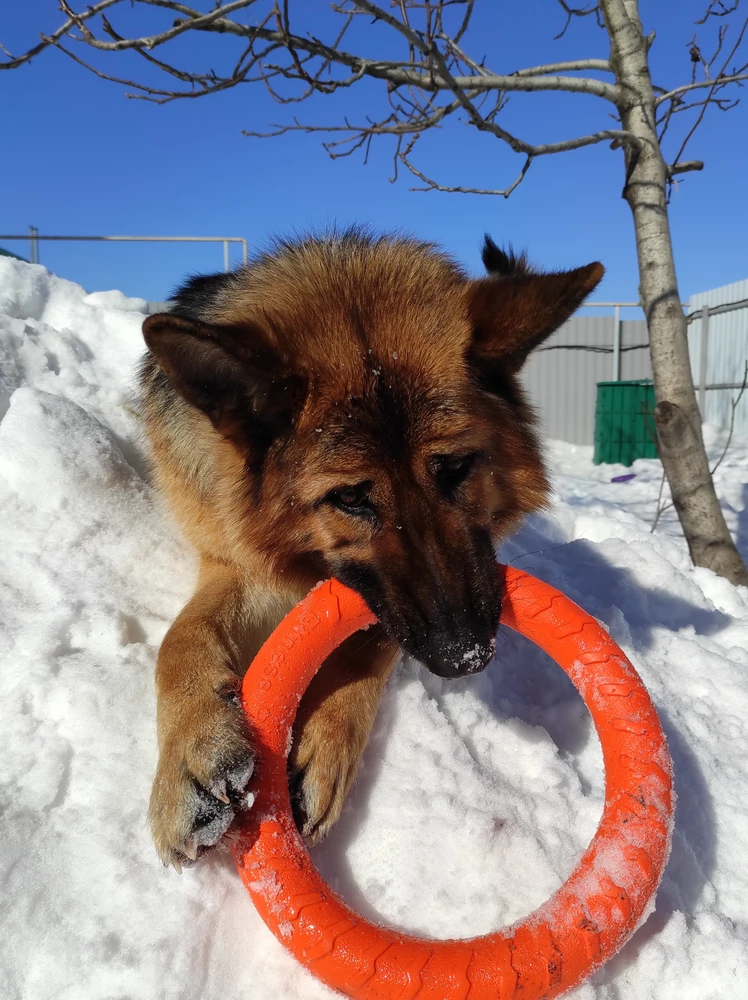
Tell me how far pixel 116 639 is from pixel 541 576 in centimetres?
228

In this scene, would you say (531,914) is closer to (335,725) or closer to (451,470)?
(335,725)

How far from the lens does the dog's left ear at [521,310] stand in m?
2.26

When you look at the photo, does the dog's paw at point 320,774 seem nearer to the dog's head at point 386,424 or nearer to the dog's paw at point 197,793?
the dog's paw at point 197,793

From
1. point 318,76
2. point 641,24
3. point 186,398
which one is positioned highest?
point 641,24

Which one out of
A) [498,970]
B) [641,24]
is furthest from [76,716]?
[641,24]

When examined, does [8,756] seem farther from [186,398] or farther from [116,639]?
[186,398]

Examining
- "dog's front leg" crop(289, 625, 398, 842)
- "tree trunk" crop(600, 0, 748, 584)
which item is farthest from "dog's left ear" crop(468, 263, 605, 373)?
"tree trunk" crop(600, 0, 748, 584)

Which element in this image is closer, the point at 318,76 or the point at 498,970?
the point at 498,970

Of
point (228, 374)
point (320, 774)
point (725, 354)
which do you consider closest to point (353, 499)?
point (228, 374)

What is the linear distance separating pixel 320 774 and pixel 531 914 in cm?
69

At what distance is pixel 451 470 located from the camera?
2.18 m

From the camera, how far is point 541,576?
377cm

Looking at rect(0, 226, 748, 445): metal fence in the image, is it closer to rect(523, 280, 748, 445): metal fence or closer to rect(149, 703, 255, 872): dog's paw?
rect(523, 280, 748, 445): metal fence

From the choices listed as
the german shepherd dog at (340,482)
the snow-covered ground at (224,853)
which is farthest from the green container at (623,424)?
the german shepherd dog at (340,482)
